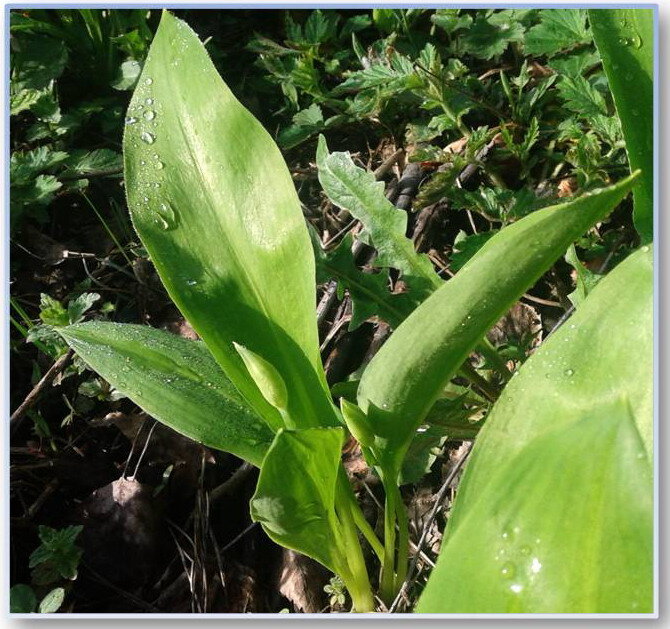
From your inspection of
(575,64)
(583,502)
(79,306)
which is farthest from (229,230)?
(575,64)

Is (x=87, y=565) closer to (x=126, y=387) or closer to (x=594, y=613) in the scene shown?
(x=126, y=387)

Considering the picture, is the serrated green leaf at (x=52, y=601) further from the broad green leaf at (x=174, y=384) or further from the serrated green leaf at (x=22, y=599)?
the broad green leaf at (x=174, y=384)

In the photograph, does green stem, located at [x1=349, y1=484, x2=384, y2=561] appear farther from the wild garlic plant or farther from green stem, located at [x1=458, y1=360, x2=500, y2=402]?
green stem, located at [x1=458, y1=360, x2=500, y2=402]

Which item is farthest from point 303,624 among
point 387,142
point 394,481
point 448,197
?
point 387,142

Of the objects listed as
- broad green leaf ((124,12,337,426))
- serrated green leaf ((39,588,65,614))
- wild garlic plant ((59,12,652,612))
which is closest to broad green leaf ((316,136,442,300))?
wild garlic plant ((59,12,652,612))

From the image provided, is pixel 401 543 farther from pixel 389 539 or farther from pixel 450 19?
pixel 450 19

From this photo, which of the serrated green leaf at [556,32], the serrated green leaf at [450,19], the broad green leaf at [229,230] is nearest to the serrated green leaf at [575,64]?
the serrated green leaf at [556,32]
